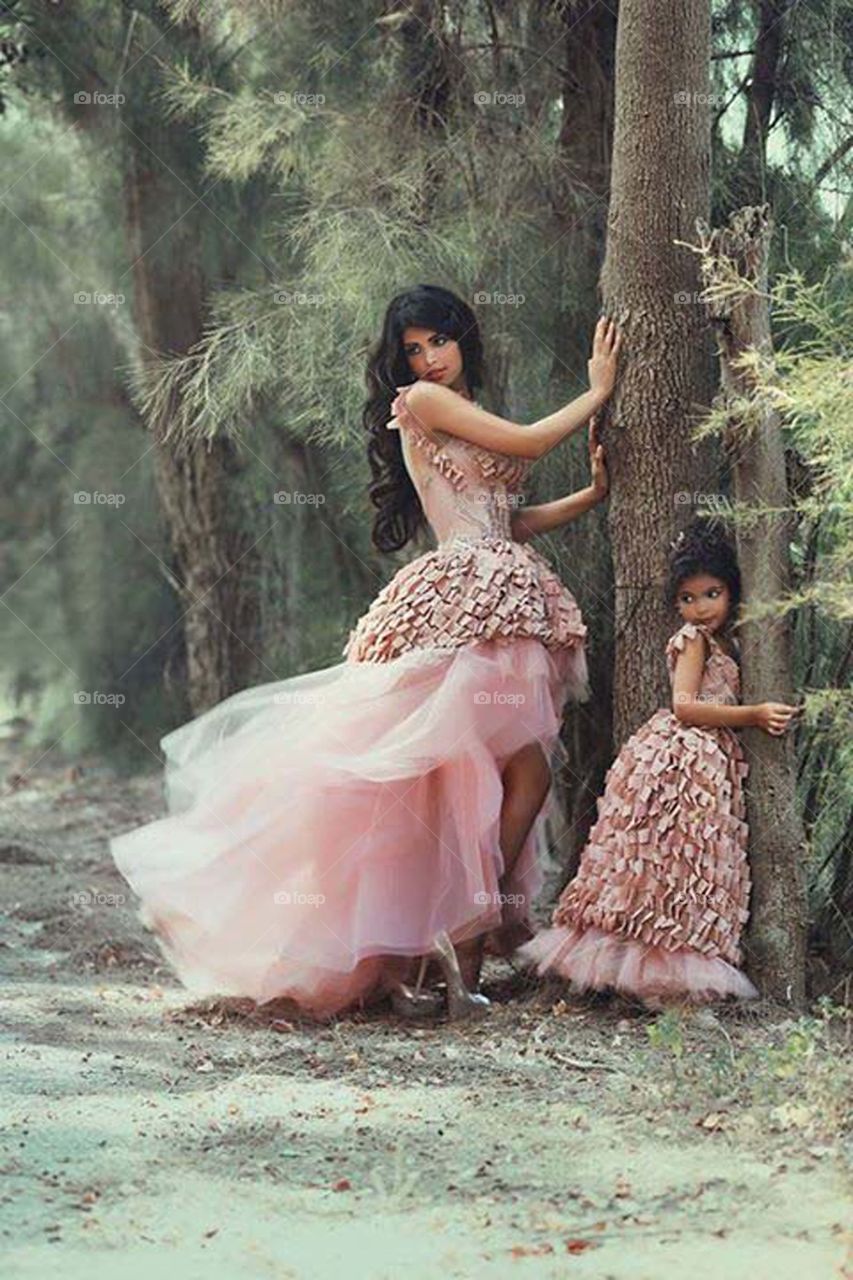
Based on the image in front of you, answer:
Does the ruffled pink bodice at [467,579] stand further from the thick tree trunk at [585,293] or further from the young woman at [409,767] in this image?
the thick tree trunk at [585,293]

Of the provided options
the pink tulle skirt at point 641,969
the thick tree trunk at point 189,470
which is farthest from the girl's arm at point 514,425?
the thick tree trunk at point 189,470

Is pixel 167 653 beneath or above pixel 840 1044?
above

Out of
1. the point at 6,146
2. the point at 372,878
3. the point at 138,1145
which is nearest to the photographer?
the point at 138,1145

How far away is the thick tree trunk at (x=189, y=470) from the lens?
933cm

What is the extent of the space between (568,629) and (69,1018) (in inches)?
63.1

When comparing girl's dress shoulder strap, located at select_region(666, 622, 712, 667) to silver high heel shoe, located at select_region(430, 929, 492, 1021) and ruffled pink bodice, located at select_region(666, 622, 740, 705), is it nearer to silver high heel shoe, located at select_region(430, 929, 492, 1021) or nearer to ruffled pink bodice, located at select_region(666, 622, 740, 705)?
ruffled pink bodice, located at select_region(666, 622, 740, 705)

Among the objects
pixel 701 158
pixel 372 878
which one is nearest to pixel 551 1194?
pixel 372 878

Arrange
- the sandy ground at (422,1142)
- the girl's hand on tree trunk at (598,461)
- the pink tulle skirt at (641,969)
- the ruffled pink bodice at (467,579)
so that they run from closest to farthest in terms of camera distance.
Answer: the sandy ground at (422,1142)
the pink tulle skirt at (641,969)
the ruffled pink bodice at (467,579)
the girl's hand on tree trunk at (598,461)

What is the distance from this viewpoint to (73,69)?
9.02 m

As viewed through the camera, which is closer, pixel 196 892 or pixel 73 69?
pixel 196 892

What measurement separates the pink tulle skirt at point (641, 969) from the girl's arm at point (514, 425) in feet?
3.94

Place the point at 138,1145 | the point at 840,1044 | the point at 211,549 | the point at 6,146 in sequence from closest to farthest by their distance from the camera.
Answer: the point at 138,1145 → the point at 840,1044 → the point at 211,549 → the point at 6,146

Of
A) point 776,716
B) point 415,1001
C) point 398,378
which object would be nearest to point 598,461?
point 398,378

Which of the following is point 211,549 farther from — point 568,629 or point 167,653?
point 568,629
